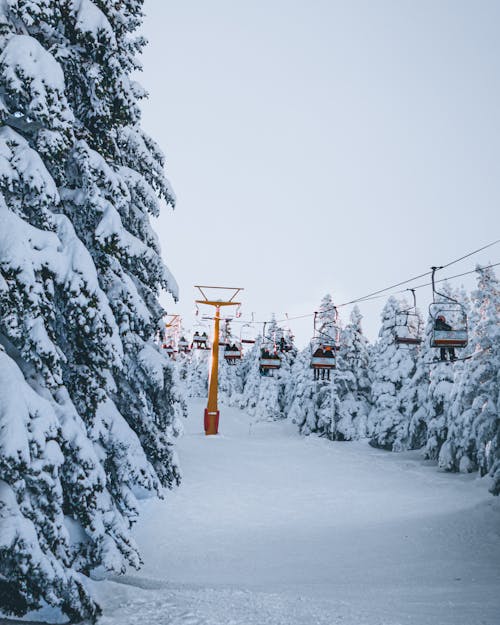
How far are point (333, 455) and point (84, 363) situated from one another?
29.7 meters

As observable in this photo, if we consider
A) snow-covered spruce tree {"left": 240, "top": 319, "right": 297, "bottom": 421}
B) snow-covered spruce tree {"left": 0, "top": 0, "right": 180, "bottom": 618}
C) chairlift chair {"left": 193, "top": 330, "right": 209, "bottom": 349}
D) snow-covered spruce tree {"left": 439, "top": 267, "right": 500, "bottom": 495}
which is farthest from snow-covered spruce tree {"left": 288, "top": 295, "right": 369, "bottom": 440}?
snow-covered spruce tree {"left": 0, "top": 0, "right": 180, "bottom": 618}

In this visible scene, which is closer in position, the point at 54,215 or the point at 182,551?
the point at 54,215

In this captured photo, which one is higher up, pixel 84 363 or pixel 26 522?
pixel 84 363

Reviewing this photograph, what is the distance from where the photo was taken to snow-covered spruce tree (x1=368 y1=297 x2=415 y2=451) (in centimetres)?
3941

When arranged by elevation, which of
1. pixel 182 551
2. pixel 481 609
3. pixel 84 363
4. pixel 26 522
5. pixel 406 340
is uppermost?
pixel 406 340

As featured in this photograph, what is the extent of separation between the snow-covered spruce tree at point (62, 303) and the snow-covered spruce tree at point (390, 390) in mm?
31672

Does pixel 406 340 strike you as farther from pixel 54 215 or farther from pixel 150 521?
pixel 54 215

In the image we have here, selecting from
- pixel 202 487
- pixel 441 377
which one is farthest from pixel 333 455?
pixel 202 487

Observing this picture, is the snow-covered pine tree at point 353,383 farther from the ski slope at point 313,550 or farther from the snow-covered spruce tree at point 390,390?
the ski slope at point 313,550

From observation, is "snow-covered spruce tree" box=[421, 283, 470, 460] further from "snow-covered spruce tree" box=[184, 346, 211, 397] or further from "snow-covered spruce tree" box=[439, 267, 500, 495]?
"snow-covered spruce tree" box=[184, 346, 211, 397]

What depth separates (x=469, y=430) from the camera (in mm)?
28094

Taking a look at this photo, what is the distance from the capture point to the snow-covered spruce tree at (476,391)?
2556 centimetres

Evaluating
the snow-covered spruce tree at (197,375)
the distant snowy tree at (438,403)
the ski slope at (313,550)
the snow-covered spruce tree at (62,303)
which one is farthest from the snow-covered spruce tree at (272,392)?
the snow-covered spruce tree at (62,303)

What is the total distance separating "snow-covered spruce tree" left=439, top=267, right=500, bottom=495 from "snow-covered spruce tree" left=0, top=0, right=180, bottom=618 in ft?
64.4
